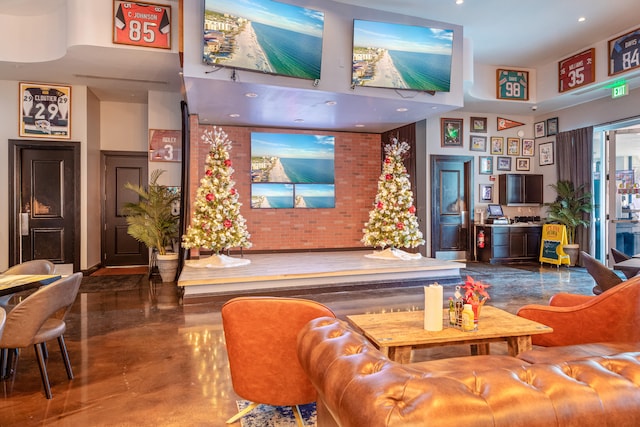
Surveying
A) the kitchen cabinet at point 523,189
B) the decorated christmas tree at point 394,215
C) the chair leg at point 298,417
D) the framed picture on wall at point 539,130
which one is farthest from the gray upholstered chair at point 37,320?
the framed picture on wall at point 539,130

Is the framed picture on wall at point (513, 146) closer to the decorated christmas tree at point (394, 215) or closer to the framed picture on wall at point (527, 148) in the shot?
the framed picture on wall at point (527, 148)

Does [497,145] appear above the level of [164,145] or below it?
above

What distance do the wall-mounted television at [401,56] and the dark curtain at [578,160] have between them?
4111 mm

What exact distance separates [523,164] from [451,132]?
214cm

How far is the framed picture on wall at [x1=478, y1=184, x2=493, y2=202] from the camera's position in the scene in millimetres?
9625

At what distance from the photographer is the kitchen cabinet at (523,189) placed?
9531 millimetres

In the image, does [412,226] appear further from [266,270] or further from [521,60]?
[521,60]

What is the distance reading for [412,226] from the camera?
23.9ft

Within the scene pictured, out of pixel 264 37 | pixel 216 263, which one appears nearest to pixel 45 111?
pixel 216 263

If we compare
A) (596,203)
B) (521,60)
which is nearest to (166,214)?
(521,60)

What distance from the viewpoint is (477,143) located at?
9586 millimetres

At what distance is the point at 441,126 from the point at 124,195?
7.32m

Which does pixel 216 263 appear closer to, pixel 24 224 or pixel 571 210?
pixel 24 224

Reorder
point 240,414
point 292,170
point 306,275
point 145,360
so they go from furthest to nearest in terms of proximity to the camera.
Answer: point 292,170, point 306,275, point 145,360, point 240,414
